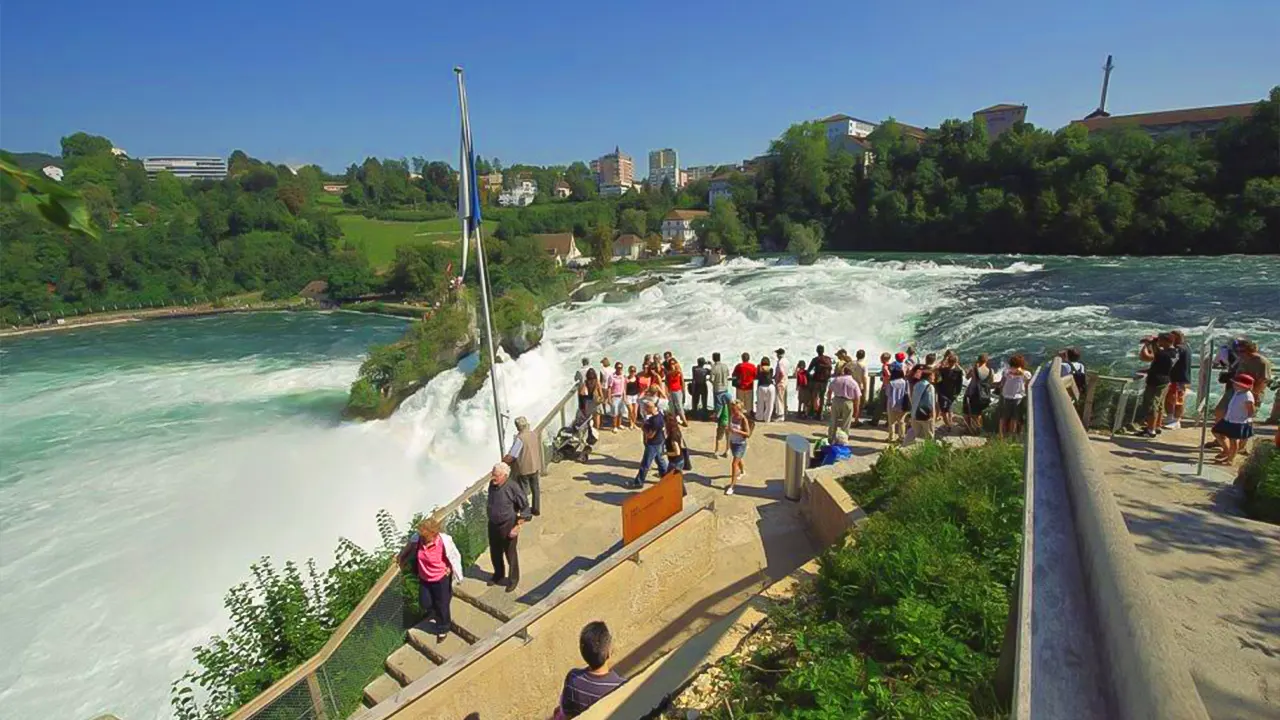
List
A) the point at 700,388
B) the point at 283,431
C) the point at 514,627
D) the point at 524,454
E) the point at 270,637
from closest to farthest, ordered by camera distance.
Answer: the point at 514,627
the point at 270,637
the point at 524,454
the point at 700,388
the point at 283,431

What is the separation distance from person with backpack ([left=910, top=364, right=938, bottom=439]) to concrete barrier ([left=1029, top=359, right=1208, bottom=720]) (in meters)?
8.41

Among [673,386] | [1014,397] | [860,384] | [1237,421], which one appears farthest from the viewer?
[860,384]

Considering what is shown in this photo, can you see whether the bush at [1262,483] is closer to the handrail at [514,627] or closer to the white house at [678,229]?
the handrail at [514,627]

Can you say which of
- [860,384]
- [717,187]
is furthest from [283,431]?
[717,187]

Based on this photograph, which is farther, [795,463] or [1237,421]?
[795,463]

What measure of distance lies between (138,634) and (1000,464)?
16.3 m

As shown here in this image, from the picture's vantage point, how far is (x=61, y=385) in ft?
137

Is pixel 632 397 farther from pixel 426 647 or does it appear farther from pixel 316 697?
pixel 316 697

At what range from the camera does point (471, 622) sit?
6766 mm

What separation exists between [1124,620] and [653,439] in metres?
8.19

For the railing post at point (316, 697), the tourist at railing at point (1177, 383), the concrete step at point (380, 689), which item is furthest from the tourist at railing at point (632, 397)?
the railing post at point (316, 697)

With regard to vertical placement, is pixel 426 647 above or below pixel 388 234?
below

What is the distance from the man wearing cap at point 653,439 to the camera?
9.43 m

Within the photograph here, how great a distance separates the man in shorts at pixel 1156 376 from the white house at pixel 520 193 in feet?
564
